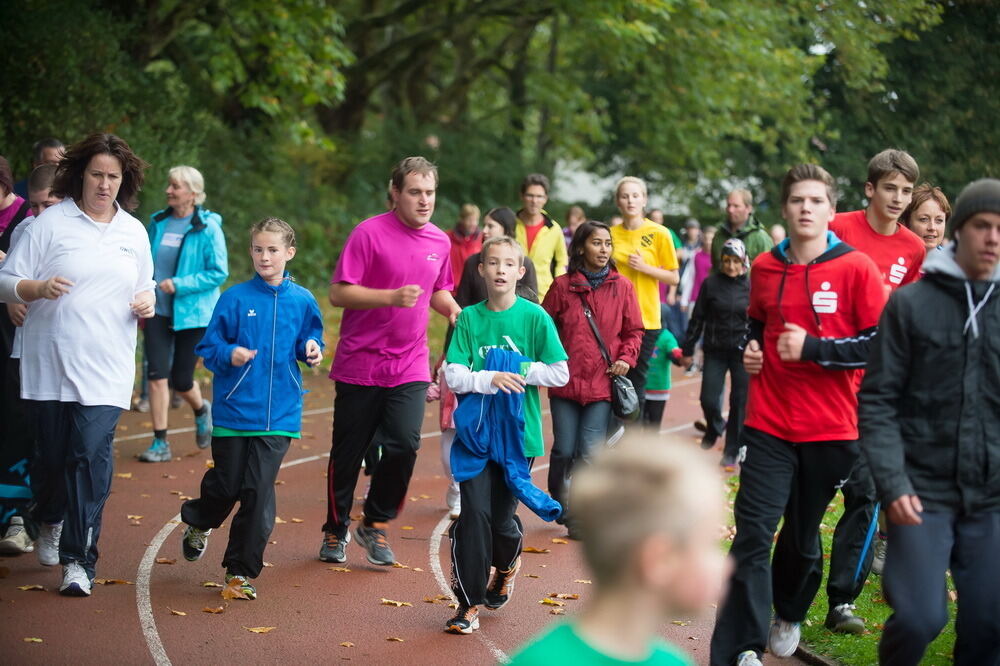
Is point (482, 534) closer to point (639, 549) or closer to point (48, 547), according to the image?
point (48, 547)

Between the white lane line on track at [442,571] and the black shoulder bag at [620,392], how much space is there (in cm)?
160

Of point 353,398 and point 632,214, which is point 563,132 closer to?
point 632,214

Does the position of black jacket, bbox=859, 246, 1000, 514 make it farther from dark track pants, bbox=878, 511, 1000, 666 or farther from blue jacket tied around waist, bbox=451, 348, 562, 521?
blue jacket tied around waist, bbox=451, 348, 562, 521

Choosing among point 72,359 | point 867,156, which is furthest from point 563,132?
point 72,359

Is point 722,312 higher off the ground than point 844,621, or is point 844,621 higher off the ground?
point 722,312

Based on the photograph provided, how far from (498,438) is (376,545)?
5.69 feet

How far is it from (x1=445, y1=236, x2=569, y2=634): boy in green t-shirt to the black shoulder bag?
6.08 ft

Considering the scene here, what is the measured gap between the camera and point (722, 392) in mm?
12336

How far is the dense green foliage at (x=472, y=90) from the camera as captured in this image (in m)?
18.7

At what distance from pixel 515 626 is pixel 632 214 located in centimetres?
471

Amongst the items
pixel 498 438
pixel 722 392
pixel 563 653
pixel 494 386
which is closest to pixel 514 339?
pixel 494 386

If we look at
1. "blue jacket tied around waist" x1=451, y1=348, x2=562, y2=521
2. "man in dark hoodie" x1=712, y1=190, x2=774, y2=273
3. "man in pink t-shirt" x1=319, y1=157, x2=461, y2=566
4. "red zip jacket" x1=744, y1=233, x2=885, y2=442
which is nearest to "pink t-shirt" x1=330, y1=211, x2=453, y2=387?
"man in pink t-shirt" x1=319, y1=157, x2=461, y2=566

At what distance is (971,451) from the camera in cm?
477

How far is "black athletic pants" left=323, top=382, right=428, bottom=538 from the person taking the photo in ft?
25.9
